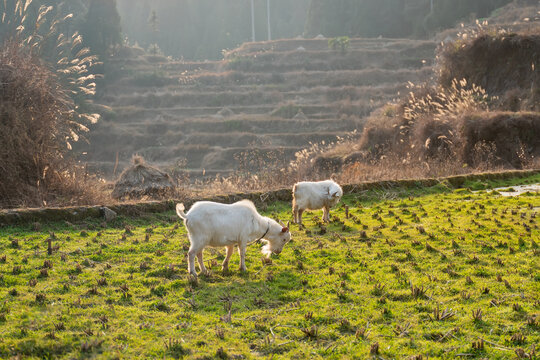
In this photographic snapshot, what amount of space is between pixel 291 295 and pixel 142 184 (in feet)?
39.3

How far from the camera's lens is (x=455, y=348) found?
6.29 metres

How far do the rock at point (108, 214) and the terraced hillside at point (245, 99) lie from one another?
2997 cm

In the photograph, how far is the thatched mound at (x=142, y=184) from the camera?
1888cm

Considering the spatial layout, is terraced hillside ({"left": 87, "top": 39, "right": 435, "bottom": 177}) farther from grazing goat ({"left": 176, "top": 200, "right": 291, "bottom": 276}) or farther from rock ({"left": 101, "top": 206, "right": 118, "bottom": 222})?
grazing goat ({"left": 176, "top": 200, "right": 291, "bottom": 276})

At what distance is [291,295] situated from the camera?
27.5 ft

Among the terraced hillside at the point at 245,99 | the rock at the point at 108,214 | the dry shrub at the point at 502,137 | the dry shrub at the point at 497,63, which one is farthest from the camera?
the terraced hillside at the point at 245,99

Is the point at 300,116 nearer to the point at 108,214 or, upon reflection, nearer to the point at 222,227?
the point at 108,214

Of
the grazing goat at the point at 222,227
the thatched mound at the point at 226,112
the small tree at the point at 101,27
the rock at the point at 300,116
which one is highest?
the small tree at the point at 101,27

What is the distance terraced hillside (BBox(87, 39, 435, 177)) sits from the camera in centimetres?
5241

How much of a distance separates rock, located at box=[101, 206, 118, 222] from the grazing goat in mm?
5794

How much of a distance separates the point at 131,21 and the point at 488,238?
4559 inches

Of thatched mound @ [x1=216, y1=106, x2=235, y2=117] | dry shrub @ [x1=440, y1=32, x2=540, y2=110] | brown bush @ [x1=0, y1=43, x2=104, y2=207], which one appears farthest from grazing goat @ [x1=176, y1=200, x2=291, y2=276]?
thatched mound @ [x1=216, y1=106, x2=235, y2=117]

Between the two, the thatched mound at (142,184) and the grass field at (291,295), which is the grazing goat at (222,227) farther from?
the thatched mound at (142,184)

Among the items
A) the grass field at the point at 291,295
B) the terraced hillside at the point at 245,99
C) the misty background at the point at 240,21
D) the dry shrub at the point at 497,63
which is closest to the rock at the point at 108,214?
the grass field at the point at 291,295
